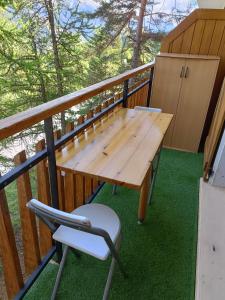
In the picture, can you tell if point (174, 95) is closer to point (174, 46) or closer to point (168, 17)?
point (174, 46)

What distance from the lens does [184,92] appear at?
2.86 m

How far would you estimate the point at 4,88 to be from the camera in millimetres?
4402

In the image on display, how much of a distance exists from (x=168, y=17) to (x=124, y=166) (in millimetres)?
6981

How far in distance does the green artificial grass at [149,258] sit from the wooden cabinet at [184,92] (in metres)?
0.95

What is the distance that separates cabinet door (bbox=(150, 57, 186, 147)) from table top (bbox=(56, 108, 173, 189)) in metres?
1.17

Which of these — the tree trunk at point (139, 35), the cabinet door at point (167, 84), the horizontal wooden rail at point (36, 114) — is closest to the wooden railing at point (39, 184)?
the horizontal wooden rail at point (36, 114)

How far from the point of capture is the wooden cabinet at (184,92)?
2.68 m

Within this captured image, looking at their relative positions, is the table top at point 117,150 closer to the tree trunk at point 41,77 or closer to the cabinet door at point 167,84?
the cabinet door at point 167,84

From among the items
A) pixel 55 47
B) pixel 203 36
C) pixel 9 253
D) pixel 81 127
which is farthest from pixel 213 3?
pixel 9 253

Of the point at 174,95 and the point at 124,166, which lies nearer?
the point at 124,166

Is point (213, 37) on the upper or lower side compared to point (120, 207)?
upper

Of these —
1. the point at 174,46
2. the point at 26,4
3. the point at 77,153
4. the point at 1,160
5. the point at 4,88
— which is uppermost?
the point at 26,4

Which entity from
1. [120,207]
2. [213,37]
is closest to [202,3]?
[213,37]

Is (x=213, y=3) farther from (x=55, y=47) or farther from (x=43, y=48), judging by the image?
(x=43, y=48)
